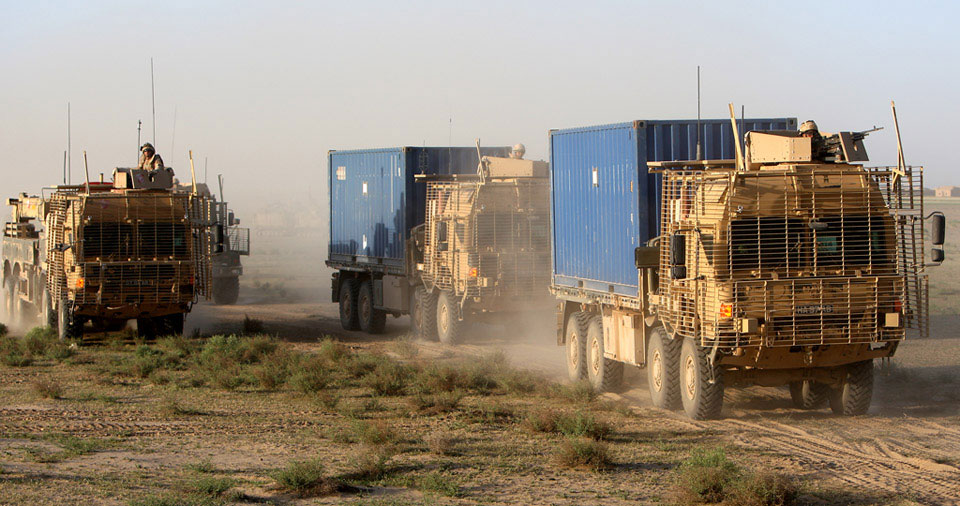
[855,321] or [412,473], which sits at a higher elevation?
[855,321]

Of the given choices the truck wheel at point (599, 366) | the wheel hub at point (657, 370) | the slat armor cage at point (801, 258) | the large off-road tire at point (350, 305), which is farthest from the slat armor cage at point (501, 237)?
the slat armor cage at point (801, 258)

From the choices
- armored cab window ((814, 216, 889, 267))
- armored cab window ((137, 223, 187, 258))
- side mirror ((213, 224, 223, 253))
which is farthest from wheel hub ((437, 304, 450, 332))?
armored cab window ((814, 216, 889, 267))

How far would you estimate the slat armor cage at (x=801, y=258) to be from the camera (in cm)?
1305

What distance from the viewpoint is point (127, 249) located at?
2264cm

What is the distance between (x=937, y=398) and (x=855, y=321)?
3668mm

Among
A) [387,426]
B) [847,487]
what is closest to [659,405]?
[387,426]

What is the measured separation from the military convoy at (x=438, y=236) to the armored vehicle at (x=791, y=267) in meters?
8.81

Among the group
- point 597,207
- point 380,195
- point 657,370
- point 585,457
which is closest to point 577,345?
point 597,207

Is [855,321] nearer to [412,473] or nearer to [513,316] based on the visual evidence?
[412,473]

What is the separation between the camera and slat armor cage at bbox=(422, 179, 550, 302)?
23.0 m

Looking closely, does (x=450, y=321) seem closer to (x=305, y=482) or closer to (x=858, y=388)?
(x=858, y=388)

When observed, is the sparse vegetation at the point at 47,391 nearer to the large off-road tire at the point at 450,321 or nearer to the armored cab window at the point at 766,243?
the large off-road tire at the point at 450,321

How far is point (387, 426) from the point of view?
13.7 meters

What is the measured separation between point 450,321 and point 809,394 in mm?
10142
